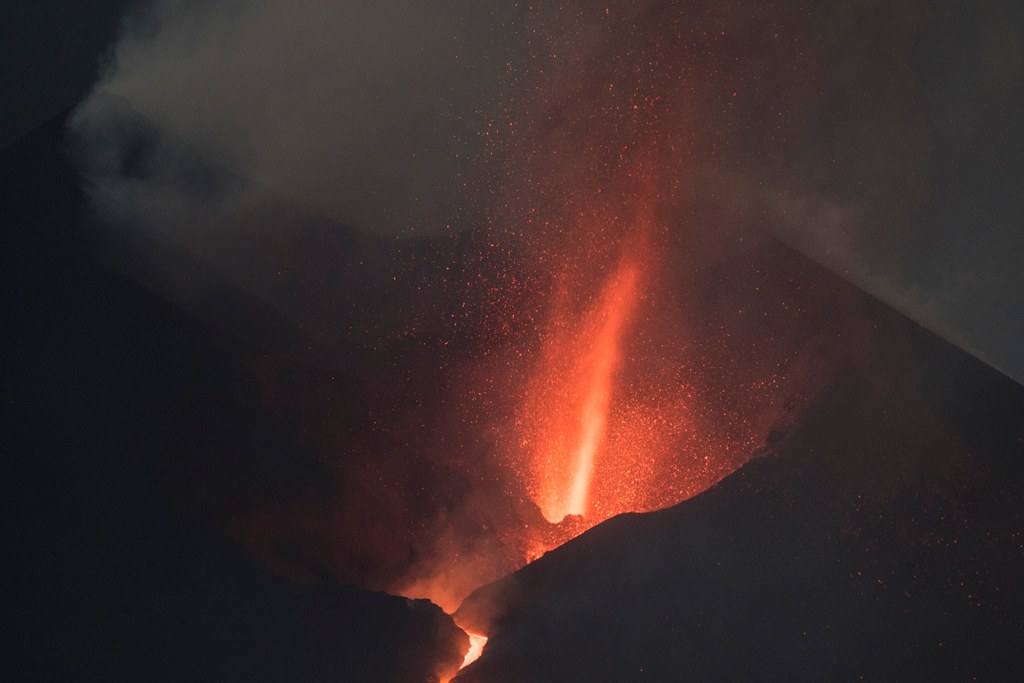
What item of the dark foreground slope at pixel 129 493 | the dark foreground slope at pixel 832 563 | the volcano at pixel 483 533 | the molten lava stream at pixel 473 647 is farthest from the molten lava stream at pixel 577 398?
A: the dark foreground slope at pixel 129 493

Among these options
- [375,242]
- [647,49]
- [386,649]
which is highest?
[647,49]

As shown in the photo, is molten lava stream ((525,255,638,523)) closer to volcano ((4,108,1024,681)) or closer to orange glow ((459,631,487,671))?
volcano ((4,108,1024,681))

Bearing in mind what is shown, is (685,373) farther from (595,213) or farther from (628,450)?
(595,213)

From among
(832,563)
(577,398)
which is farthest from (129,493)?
(832,563)

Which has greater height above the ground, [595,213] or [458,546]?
[595,213]

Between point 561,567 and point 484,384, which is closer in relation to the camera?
point 561,567

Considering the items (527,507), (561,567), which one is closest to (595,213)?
(527,507)

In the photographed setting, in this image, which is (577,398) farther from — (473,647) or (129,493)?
(129,493)
